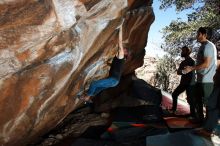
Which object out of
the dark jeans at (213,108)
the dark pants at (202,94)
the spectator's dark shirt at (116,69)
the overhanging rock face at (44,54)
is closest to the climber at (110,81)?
the spectator's dark shirt at (116,69)

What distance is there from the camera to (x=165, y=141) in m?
6.00

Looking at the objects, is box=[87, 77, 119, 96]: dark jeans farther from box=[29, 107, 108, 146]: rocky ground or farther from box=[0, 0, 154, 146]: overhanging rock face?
box=[29, 107, 108, 146]: rocky ground

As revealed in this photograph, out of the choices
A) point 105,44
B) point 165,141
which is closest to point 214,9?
point 105,44

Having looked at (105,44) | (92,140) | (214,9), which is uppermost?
(214,9)

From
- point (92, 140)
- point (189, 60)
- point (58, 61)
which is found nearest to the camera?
point (58, 61)

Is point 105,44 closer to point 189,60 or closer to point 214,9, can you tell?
point 189,60

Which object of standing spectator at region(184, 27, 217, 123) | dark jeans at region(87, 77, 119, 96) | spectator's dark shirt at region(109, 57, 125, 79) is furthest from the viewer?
spectator's dark shirt at region(109, 57, 125, 79)

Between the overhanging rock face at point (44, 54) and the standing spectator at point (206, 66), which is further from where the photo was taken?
the standing spectator at point (206, 66)

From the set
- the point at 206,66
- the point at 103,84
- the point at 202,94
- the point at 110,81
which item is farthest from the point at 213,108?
the point at 103,84

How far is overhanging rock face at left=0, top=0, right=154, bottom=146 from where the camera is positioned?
15.6 feet

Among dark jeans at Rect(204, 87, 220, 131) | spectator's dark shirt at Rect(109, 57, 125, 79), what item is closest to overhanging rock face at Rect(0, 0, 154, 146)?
spectator's dark shirt at Rect(109, 57, 125, 79)

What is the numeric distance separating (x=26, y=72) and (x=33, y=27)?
0.70 metres

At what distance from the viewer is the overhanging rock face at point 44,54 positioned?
477 cm

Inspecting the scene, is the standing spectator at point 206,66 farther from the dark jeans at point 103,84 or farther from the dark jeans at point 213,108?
the dark jeans at point 103,84
